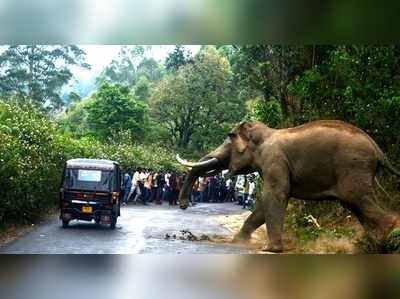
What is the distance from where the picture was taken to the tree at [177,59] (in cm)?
699

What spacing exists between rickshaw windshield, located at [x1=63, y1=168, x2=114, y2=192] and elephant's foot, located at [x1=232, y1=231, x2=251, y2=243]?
56.6 inches

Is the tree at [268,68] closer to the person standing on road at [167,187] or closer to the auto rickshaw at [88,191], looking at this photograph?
the person standing on road at [167,187]

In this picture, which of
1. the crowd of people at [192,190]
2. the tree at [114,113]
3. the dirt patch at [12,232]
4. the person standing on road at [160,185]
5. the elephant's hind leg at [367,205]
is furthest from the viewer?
the tree at [114,113]

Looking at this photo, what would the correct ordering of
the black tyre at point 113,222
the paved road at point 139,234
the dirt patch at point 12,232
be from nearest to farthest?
the paved road at point 139,234, the dirt patch at point 12,232, the black tyre at point 113,222

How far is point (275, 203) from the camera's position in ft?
20.8

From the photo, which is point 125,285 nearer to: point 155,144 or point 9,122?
point 155,144

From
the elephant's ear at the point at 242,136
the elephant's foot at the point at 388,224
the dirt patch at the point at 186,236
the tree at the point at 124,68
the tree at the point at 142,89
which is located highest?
the tree at the point at 124,68

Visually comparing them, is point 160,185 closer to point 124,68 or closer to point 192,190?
point 192,190

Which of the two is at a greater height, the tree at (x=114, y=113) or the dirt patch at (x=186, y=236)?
the tree at (x=114, y=113)

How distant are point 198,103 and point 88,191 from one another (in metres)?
1.55

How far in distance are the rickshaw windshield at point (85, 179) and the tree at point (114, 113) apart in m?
0.45

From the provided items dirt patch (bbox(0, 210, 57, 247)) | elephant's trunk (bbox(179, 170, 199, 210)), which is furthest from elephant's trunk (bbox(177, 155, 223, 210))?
dirt patch (bbox(0, 210, 57, 247))

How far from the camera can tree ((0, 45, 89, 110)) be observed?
22.4 feet

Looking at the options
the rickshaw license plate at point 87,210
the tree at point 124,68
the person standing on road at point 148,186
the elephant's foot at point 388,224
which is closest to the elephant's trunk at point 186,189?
the person standing on road at point 148,186
